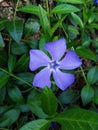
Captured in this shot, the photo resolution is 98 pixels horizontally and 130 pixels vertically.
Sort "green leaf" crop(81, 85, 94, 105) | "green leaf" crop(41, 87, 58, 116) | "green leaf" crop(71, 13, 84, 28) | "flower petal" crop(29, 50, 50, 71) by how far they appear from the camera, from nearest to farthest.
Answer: "green leaf" crop(41, 87, 58, 116), "flower petal" crop(29, 50, 50, 71), "green leaf" crop(81, 85, 94, 105), "green leaf" crop(71, 13, 84, 28)

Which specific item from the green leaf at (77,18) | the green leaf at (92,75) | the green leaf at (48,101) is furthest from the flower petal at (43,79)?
the green leaf at (77,18)

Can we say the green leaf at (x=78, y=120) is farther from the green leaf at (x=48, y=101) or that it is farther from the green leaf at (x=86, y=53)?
the green leaf at (x=86, y=53)

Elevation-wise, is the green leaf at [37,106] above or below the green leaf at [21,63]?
below

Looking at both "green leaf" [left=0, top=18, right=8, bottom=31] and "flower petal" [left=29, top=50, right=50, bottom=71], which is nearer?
"flower petal" [left=29, top=50, right=50, bottom=71]

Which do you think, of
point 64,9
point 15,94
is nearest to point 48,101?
point 15,94

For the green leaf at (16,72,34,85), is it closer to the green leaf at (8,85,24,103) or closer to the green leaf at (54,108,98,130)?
the green leaf at (8,85,24,103)

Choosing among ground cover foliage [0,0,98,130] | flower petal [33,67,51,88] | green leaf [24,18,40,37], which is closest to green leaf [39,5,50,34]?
ground cover foliage [0,0,98,130]

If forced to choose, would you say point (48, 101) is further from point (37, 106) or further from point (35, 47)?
point (35, 47)
